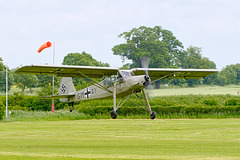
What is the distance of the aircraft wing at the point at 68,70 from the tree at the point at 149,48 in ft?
209

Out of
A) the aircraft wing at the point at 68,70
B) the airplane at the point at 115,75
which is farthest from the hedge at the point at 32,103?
the aircraft wing at the point at 68,70

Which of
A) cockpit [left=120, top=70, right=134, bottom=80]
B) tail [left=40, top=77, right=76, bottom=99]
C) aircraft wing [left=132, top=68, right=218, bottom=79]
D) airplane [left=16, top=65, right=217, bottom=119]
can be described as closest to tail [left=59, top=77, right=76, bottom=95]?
tail [left=40, top=77, right=76, bottom=99]

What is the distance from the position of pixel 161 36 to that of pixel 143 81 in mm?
80275

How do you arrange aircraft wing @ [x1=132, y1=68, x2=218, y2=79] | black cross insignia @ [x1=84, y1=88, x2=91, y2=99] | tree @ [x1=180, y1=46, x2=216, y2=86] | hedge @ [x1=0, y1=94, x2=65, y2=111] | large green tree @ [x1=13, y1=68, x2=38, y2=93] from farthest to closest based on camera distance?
tree @ [x1=180, y1=46, x2=216, y2=86] < large green tree @ [x1=13, y1=68, x2=38, y2=93] < hedge @ [x1=0, y1=94, x2=65, y2=111] < black cross insignia @ [x1=84, y1=88, x2=91, y2=99] < aircraft wing @ [x1=132, y1=68, x2=218, y2=79]

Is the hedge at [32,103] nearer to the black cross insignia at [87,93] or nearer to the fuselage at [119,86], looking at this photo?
the black cross insignia at [87,93]

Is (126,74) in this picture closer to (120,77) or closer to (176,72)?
(120,77)

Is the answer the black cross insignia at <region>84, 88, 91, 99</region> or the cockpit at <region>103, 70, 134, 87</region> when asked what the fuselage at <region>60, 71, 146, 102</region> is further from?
the black cross insignia at <region>84, 88, 91, 99</region>

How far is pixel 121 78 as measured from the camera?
76.8 ft

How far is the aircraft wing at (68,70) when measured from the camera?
72.7 ft

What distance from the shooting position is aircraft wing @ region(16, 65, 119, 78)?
872 inches

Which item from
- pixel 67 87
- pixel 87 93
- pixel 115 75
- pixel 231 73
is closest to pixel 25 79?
pixel 231 73

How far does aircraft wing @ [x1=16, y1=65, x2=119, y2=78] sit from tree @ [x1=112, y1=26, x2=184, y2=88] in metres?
63.7

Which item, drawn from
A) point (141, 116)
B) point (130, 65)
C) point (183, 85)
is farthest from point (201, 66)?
point (141, 116)

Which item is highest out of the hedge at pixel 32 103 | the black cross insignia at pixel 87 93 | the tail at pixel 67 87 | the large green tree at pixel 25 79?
the large green tree at pixel 25 79
